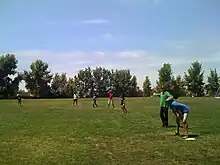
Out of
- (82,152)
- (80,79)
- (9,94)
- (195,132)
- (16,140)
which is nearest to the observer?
(82,152)

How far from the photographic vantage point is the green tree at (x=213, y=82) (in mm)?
135500

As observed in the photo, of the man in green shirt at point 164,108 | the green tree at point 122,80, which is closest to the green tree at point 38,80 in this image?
the green tree at point 122,80

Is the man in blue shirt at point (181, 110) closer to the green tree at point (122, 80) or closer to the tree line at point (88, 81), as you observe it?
the tree line at point (88, 81)

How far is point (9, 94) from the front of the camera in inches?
5022

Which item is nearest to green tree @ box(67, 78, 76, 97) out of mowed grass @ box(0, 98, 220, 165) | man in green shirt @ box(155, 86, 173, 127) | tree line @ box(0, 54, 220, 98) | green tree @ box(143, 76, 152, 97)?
tree line @ box(0, 54, 220, 98)

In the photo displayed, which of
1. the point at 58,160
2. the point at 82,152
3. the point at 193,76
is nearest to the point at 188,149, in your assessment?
the point at 82,152

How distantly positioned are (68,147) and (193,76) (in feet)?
386

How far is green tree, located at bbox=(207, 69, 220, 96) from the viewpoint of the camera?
136 meters

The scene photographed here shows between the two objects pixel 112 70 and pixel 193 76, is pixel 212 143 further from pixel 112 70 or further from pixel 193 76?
pixel 112 70

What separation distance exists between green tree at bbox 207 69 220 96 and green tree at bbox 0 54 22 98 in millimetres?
65326

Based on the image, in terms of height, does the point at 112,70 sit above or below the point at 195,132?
above

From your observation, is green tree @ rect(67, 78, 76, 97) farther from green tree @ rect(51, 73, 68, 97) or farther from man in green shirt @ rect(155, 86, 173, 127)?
man in green shirt @ rect(155, 86, 173, 127)

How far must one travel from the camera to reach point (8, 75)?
12812 cm

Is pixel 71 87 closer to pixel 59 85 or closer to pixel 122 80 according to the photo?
pixel 59 85
